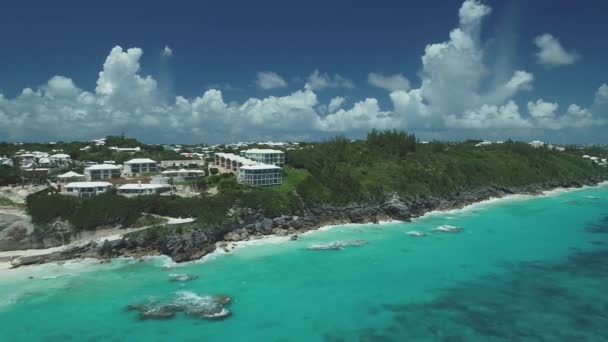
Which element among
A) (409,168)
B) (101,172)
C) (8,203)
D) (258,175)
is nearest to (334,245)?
(258,175)

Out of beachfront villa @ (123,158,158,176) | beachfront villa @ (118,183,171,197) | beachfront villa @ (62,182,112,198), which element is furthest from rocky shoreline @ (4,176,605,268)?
beachfront villa @ (123,158,158,176)

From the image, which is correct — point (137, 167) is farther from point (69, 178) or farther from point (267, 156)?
point (267, 156)

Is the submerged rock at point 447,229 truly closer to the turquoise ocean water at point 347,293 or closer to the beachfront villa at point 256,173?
the turquoise ocean water at point 347,293

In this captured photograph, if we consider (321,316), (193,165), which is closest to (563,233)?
(321,316)

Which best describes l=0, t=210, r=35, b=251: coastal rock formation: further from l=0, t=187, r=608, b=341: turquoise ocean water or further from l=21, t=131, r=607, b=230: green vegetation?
l=0, t=187, r=608, b=341: turquoise ocean water

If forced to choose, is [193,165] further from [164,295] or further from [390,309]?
[390,309]

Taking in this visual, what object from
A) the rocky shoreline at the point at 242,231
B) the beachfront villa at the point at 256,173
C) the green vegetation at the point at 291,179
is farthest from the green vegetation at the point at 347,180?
the beachfront villa at the point at 256,173
